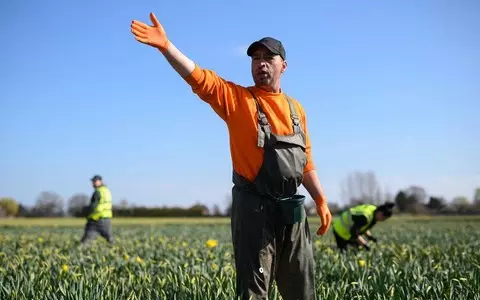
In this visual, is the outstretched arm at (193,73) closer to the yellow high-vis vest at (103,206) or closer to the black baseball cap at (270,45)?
the black baseball cap at (270,45)

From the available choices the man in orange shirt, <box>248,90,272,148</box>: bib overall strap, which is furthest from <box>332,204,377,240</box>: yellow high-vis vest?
<box>248,90,272,148</box>: bib overall strap

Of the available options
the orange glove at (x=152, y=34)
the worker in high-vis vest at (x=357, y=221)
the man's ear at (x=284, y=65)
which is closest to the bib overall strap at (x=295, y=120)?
the man's ear at (x=284, y=65)

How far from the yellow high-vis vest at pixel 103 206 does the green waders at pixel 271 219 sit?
8.47 metres

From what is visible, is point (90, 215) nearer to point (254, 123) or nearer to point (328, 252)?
point (328, 252)

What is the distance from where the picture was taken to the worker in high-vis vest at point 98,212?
1135 centimetres

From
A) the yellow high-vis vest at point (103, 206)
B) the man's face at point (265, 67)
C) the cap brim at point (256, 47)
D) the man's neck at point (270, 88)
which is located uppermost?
the cap brim at point (256, 47)

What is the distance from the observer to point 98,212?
11367 mm

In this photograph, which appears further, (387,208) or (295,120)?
(387,208)

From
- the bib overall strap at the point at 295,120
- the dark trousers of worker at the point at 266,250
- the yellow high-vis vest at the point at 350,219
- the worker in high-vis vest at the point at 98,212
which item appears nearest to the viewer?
the dark trousers of worker at the point at 266,250

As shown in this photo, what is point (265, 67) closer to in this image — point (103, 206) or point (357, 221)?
point (357, 221)

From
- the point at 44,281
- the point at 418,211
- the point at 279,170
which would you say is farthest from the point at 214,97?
the point at 418,211

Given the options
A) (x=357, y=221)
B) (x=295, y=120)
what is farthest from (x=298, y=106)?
(x=357, y=221)

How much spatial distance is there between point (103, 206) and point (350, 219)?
554cm

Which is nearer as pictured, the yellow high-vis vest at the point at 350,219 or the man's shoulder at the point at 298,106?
the man's shoulder at the point at 298,106
